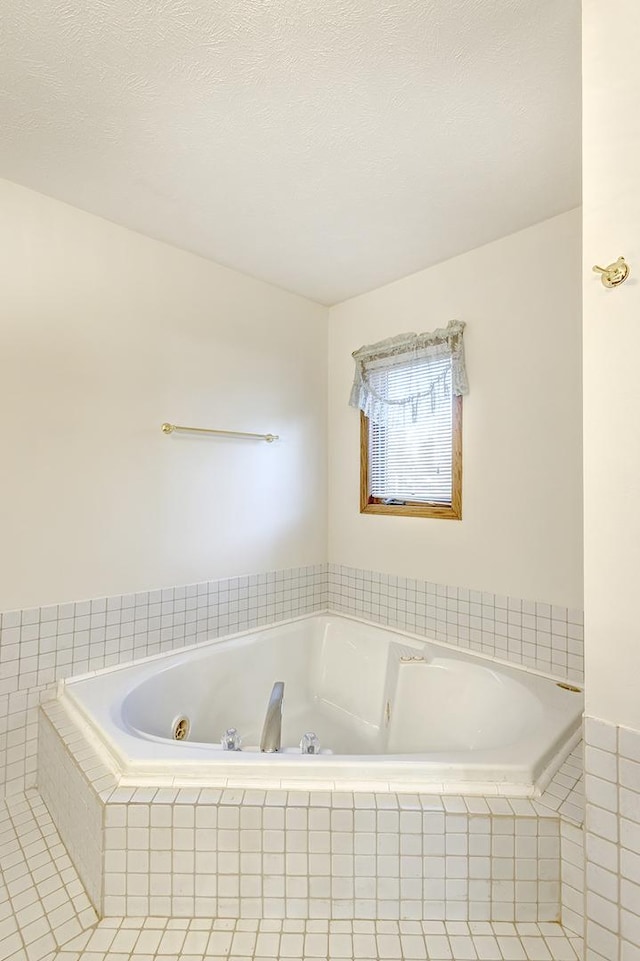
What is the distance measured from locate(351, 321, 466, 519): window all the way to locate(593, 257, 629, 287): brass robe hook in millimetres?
1092

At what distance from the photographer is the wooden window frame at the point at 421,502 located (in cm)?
207

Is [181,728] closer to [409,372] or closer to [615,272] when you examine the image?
[409,372]

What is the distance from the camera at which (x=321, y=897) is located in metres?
1.13

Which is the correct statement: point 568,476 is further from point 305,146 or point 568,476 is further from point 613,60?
point 305,146

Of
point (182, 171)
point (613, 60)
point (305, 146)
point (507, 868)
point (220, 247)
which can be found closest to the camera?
point (613, 60)

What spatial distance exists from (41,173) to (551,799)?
2528 mm

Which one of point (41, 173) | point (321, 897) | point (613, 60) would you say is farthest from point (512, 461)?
→ point (41, 173)

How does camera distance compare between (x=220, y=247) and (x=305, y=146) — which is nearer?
(x=305, y=146)

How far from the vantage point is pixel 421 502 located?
2.24m

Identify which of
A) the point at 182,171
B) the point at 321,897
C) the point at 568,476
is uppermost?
the point at 182,171

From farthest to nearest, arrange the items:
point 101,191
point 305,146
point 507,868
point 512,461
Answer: point 512,461
point 101,191
point 305,146
point 507,868

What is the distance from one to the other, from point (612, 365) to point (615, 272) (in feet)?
0.62

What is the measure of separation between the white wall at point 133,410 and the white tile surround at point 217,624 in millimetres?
83

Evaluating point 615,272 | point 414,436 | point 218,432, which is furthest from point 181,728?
point 615,272
